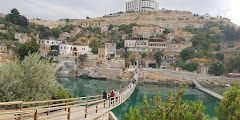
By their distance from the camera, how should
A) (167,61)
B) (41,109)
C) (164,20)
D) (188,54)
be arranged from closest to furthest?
(41,109), (188,54), (167,61), (164,20)

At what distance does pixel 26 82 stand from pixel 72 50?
39.8 m

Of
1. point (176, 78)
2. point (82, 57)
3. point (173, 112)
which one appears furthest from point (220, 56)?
point (173, 112)

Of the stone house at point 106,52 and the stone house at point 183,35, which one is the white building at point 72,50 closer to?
the stone house at point 106,52

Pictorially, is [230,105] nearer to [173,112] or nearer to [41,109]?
[173,112]

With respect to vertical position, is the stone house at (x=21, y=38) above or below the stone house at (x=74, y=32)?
below

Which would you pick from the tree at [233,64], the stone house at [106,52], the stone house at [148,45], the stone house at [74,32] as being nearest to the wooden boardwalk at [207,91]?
the tree at [233,64]

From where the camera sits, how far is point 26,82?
31.2 feet

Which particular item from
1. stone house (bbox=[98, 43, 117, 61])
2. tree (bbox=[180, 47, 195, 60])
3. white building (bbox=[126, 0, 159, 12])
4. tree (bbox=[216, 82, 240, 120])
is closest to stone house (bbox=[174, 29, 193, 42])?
tree (bbox=[180, 47, 195, 60])

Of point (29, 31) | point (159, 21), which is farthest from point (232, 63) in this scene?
point (29, 31)

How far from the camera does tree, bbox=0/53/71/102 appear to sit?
8.61 metres

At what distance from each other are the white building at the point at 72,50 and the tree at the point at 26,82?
119ft

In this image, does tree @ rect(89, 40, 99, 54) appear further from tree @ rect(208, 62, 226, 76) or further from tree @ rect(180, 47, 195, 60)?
tree @ rect(208, 62, 226, 76)

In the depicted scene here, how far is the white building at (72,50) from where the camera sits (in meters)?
45.7

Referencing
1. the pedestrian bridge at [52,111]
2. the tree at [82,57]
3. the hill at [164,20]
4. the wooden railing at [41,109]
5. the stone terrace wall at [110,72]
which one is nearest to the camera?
the wooden railing at [41,109]
